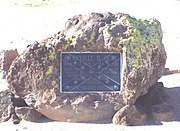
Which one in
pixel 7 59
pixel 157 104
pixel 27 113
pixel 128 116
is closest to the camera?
pixel 128 116

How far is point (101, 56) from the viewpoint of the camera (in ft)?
28.0

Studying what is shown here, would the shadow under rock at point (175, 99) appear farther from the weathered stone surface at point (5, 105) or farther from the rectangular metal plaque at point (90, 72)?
the weathered stone surface at point (5, 105)

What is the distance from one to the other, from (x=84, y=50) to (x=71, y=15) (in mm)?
12384

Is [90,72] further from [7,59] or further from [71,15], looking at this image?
[71,15]

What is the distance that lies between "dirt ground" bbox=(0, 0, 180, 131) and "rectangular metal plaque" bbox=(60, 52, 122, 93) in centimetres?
53

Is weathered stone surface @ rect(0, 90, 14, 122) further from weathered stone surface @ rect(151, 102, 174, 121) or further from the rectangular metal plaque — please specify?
weathered stone surface @ rect(151, 102, 174, 121)

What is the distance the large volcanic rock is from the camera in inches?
331

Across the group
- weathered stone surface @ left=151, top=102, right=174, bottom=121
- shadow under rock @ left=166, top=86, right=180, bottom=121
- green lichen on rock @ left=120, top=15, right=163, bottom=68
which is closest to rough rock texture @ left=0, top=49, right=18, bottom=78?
green lichen on rock @ left=120, top=15, right=163, bottom=68

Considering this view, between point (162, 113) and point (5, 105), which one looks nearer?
point (162, 113)

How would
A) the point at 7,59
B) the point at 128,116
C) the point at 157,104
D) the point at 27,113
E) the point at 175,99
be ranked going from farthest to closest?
the point at 175,99
the point at 7,59
the point at 157,104
the point at 27,113
the point at 128,116

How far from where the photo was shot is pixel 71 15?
20766mm

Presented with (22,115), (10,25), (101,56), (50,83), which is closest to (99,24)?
(101,56)

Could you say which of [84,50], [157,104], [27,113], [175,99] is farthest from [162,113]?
[27,113]

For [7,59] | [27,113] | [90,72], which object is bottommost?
[27,113]
